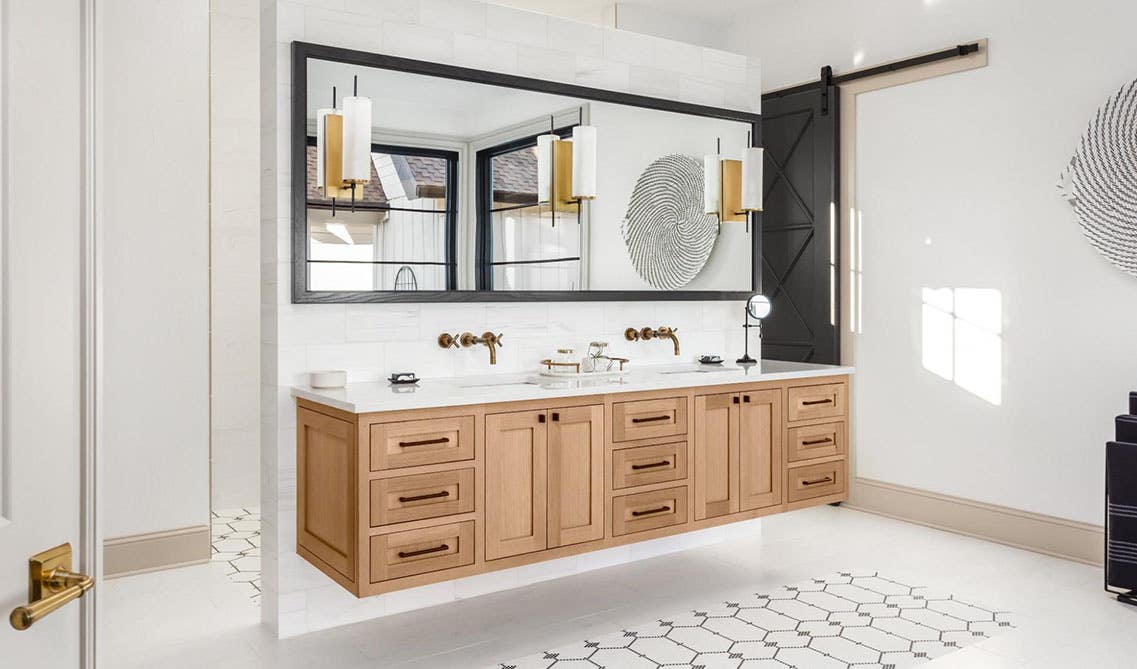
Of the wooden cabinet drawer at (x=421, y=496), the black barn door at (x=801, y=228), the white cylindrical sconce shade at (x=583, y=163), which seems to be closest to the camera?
the wooden cabinet drawer at (x=421, y=496)

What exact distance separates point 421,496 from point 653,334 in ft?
5.51

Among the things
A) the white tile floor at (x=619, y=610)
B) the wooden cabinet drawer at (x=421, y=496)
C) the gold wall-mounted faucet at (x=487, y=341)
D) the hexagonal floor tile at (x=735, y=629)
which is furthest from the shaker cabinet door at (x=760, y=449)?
the wooden cabinet drawer at (x=421, y=496)

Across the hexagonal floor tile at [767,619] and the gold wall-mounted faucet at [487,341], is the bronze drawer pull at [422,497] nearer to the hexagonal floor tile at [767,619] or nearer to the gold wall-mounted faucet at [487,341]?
the gold wall-mounted faucet at [487,341]

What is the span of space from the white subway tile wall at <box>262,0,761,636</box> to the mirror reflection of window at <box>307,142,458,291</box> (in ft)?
0.34

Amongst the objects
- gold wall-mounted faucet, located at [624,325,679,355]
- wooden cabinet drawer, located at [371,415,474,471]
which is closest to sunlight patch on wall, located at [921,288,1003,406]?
gold wall-mounted faucet, located at [624,325,679,355]

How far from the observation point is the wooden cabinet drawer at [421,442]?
2707 millimetres

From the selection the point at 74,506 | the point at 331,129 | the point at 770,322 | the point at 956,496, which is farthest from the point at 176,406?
the point at 956,496

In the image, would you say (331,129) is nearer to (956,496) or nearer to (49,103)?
(49,103)

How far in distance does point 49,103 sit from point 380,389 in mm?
2057

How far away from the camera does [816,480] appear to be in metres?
3.89

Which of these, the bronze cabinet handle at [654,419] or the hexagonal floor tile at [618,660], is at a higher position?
the bronze cabinet handle at [654,419]

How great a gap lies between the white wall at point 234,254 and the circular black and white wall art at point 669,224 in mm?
2402

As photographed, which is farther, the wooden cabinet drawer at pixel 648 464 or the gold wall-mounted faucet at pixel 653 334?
the gold wall-mounted faucet at pixel 653 334

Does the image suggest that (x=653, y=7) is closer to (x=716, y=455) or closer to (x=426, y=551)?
(x=716, y=455)
